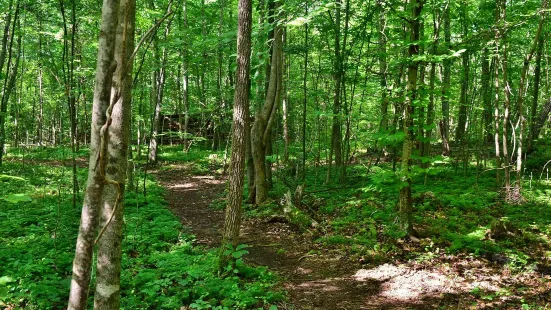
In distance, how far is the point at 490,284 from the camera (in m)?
5.65

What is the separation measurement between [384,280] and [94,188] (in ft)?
17.2

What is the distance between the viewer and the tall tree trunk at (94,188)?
7.42ft

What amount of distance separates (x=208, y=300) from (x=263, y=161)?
644 cm

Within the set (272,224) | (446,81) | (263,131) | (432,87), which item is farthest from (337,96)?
(432,87)

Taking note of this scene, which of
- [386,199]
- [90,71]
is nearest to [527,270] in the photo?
[386,199]

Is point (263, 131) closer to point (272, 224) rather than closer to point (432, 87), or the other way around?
point (272, 224)

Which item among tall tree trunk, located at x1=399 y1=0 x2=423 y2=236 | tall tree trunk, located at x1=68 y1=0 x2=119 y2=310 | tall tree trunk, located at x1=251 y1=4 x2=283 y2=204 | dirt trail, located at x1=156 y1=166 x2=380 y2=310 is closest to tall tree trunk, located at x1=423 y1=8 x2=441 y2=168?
tall tree trunk, located at x1=399 y1=0 x2=423 y2=236

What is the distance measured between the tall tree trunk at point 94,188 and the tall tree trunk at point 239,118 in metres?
3.63

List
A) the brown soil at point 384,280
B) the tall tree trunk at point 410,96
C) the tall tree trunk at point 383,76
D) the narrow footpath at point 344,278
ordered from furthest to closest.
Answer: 1. the tall tree trunk at point 383,76
2. the tall tree trunk at point 410,96
3. the narrow footpath at point 344,278
4. the brown soil at point 384,280

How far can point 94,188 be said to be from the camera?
2.25 m

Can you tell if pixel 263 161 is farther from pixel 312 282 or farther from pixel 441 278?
pixel 441 278

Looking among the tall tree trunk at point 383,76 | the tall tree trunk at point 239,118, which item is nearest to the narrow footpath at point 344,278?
the tall tree trunk at point 239,118

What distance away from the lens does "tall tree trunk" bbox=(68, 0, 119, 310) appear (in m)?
2.26

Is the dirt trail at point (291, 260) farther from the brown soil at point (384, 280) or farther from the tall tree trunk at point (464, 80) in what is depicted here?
the tall tree trunk at point (464, 80)
